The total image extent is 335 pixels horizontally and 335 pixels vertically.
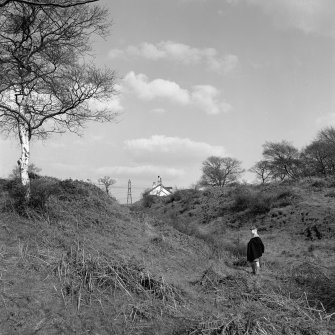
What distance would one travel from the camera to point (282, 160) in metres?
58.5

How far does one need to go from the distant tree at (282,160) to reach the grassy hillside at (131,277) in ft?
121

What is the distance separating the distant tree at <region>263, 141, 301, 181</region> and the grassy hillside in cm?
3700

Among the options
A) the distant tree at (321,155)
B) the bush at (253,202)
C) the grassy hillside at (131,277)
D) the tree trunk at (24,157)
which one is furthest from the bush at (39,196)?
the distant tree at (321,155)

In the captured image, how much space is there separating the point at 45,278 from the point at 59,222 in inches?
168

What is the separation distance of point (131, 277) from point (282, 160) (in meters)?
51.9

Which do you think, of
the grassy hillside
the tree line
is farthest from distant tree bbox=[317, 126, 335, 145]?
the grassy hillside

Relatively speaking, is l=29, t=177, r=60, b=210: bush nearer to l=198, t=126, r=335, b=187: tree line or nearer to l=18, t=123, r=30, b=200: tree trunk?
l=18, t=123, r=30, b=200: tree trunk

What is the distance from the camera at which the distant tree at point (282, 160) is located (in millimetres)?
56500

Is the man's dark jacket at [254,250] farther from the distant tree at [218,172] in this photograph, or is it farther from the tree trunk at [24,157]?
the distant tree at [218,172]

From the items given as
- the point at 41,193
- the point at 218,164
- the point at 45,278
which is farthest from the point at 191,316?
the point at 218,164

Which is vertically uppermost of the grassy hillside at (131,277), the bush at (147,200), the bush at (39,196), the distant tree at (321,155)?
the distant tree at (321,155)

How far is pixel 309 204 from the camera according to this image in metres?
24.9

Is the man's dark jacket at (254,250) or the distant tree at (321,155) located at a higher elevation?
the distant tree at (321,155)

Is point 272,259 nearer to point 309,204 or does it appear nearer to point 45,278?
point 309,204
